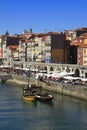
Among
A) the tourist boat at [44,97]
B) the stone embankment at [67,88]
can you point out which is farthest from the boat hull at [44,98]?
the stone embankment at [67,88]

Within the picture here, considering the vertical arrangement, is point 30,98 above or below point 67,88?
below

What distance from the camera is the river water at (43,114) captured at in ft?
115

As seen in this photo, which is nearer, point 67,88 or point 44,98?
point 44,98

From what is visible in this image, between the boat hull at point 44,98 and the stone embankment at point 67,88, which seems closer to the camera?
the boat hull at point 44,98

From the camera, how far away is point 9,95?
5466cm

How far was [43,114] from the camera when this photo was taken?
134 ft

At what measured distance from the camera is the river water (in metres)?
35.2

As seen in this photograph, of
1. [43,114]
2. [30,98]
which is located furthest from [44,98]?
[43,114]

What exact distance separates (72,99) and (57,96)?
3.97m

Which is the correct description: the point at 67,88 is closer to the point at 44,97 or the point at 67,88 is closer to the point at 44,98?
the point at 44,97

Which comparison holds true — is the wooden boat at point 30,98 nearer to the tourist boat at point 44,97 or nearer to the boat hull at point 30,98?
the boat hull at point 30,98

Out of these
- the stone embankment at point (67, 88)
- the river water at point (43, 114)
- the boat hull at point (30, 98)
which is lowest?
the river water at point (43, 114)

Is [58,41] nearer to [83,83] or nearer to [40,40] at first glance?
[40,40]

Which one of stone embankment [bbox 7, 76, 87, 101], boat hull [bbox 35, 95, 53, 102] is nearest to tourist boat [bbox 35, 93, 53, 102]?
boat hull [bbox 35, 95, 53, 102]
